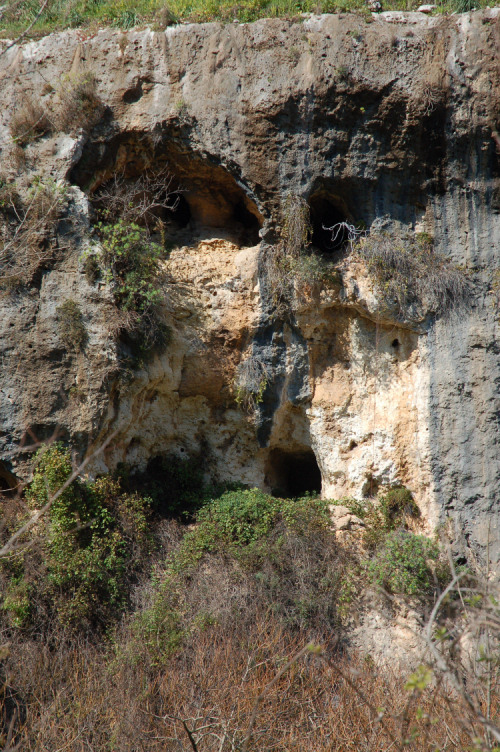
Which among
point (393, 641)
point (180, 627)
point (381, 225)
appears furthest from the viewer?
point (381, 225)

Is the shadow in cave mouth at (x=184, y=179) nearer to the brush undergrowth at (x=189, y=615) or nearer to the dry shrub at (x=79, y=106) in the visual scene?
the dry shrub at (x=79, y=106)

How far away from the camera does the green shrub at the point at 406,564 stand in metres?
7.54

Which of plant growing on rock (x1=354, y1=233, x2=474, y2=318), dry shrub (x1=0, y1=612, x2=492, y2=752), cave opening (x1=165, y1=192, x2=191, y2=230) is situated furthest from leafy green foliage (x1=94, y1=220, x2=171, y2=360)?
dry shrub (x1=0, y1=612, x2=492, y2=752)

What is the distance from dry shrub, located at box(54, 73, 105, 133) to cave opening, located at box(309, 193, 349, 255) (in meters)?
3.21

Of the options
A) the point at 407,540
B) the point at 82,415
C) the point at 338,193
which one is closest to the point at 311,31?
the point at 338,193

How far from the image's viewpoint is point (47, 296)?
7.95m

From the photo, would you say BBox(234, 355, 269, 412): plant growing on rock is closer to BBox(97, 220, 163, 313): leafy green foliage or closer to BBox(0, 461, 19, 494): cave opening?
BBox(97, 220, 163, 313): leafy green foliage

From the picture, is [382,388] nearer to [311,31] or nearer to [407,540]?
[407,540]

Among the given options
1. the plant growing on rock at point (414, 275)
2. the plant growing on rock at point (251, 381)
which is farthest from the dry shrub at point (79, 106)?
the plant growing on rock at point (414, 275)

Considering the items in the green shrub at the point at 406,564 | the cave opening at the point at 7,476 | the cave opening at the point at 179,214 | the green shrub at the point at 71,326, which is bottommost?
the green shrub at the point at 406,564

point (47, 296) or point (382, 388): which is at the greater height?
point (47, 296)

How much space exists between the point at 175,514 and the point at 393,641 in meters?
3.38

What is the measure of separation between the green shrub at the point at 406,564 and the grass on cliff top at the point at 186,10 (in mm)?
7208

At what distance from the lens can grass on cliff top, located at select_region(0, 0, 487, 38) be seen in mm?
8500
